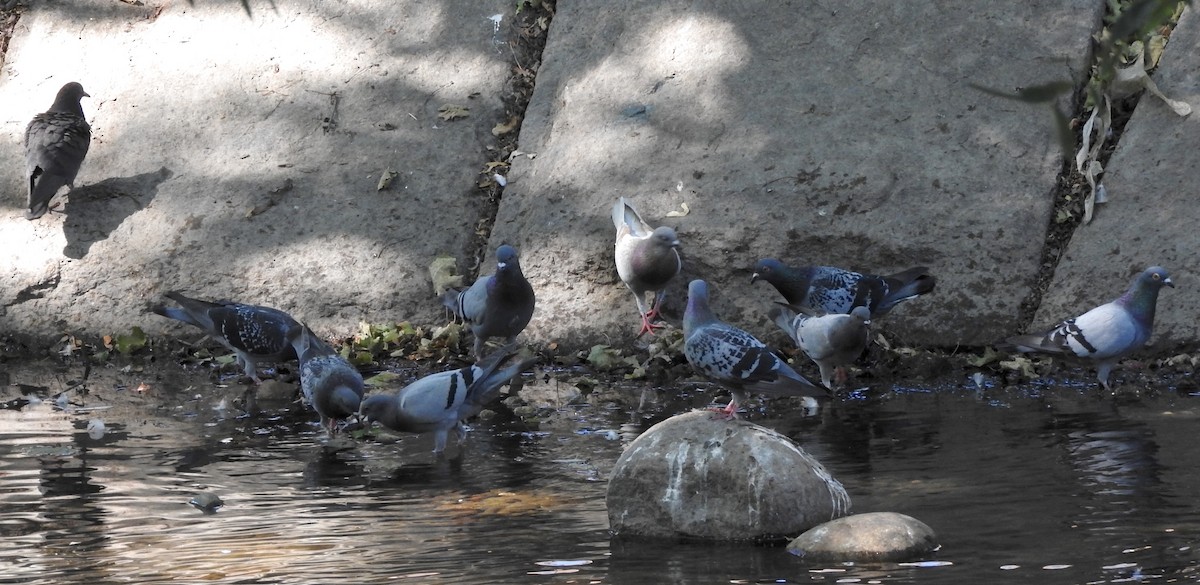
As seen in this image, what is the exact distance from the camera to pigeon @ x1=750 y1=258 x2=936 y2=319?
25.8ft

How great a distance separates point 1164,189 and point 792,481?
4824 millimetres

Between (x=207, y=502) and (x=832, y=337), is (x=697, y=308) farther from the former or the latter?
(x=207, y=502)

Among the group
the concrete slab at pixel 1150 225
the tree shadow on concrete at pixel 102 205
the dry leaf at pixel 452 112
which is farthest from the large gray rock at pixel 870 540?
the tree shadow on concrete at pixel 102 205

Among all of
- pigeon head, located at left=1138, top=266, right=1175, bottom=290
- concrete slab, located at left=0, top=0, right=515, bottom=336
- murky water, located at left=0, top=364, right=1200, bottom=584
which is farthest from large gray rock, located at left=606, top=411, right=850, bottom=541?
concrete slab, located at left=0, top=0, right=515, bottom=336

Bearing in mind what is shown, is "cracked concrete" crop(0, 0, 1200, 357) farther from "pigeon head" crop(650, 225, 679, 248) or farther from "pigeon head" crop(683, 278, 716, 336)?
"pigeon head" crop(683, 278, 716, 336)

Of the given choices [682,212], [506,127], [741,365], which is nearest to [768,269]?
[682,212]

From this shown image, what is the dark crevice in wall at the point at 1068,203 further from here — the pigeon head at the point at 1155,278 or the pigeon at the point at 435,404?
the pigeon at the point at 435,404

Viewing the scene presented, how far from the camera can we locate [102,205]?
32.6 feet

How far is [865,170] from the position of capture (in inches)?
351

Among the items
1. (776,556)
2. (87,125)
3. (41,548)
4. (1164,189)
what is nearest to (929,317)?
(1164,189)

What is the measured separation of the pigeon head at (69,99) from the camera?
9.99 m

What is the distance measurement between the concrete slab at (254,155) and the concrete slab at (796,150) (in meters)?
0.70

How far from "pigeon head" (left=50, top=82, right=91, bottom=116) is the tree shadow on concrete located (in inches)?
23.2

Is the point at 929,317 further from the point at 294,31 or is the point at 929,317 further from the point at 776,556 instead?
the point at 294,31
